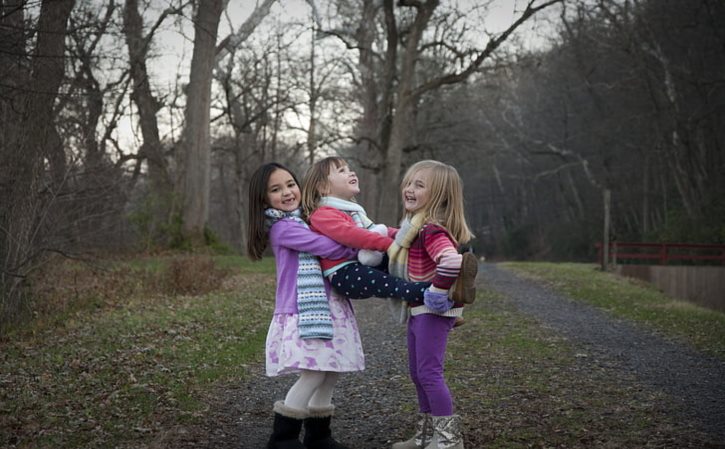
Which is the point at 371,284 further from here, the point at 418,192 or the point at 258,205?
the point at 258,205

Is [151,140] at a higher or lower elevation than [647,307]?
higher

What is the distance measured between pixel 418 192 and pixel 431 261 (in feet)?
1.42

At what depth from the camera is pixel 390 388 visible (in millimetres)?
7172

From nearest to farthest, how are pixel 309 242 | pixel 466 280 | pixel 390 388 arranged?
pixel 466 280 < pixel 309 242 < pixel 390 388

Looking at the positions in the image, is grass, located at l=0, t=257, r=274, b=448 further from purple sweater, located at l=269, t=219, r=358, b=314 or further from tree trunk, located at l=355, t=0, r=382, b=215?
tree trunk, located at l=355, t=0, r=382, b=215

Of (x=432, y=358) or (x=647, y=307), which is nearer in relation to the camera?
(x=432, y=358)

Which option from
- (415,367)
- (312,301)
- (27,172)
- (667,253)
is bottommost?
(415,367)

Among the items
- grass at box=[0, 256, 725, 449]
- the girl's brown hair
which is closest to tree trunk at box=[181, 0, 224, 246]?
grass at box=[0, 256, 725, 449]

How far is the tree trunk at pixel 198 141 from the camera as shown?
25.2m

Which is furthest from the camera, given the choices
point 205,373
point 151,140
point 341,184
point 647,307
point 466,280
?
point 151,140

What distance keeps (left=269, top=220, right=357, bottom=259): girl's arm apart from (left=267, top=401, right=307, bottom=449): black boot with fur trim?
0.95 meters

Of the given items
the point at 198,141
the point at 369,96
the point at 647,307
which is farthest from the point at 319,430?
the point at 369,96

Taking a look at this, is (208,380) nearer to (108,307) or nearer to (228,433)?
(228,433)

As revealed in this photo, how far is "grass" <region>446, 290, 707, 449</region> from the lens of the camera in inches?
207
